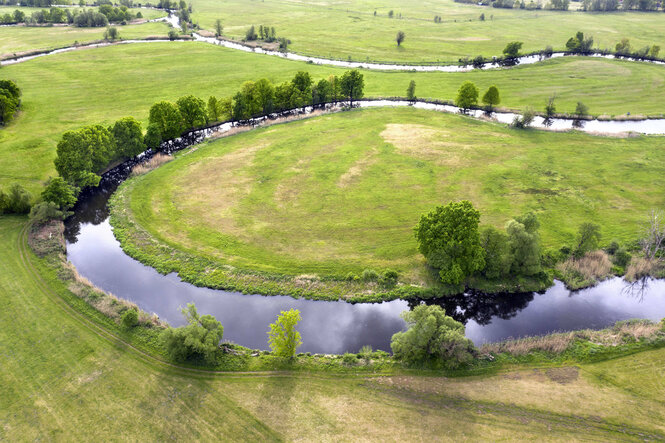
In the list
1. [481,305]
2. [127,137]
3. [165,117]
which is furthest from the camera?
[165,117]

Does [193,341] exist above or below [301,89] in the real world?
below

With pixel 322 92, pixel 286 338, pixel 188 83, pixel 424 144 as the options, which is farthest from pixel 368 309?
pixel 188 83

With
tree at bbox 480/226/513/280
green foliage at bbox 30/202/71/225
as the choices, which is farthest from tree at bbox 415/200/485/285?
green foliage at bbox 30/202/71/225

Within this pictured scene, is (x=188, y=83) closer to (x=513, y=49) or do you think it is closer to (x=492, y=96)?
(x=492, y=96)

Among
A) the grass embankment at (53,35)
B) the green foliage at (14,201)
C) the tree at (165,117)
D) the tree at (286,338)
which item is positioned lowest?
the tree at (286,338)

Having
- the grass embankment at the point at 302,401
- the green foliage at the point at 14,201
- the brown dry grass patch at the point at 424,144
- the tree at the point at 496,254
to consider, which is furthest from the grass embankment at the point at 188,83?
the tree at the point at 496,254

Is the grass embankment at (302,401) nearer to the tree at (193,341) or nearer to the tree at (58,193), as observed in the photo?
the tree at (193,341)

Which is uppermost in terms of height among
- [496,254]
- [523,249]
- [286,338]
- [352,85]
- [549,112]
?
[352,85]
